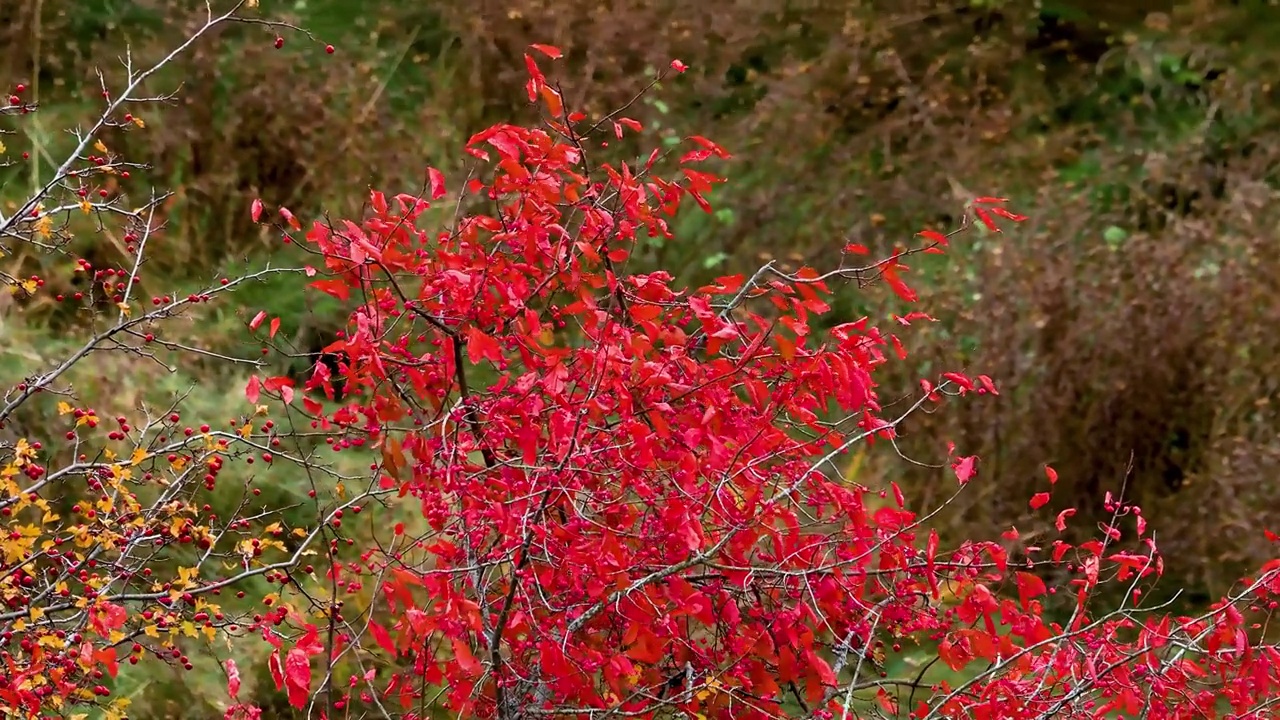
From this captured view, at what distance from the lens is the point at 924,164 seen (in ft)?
24.1

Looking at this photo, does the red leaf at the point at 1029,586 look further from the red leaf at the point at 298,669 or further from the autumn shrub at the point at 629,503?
the red leaf at the point at 298,669

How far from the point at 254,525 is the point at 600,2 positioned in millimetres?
3956

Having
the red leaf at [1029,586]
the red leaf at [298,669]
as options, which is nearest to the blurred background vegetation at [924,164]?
the red leaf at [298,669]

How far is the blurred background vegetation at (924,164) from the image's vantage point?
5.18 m

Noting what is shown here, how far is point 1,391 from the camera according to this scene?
488 centimetres

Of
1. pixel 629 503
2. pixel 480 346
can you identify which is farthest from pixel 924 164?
pixel 480 346

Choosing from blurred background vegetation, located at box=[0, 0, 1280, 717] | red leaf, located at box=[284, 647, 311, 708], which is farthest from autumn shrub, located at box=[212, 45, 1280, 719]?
blurred background vegetation, located at box=[0, 0, 1280, 717]

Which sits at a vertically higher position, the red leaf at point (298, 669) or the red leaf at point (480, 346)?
the red leaf at point (480, 346)

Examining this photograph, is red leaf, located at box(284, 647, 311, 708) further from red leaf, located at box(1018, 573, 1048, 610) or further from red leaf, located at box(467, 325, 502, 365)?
red leaf, located at box(1018, 573, 1048, 610)

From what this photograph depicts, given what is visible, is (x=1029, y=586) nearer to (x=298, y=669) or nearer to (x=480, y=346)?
(x=480, y=346)

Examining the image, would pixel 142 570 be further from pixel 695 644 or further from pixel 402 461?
pixel 695 644

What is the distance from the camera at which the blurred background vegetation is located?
17.0 ft

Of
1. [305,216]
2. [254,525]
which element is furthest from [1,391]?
[305,216]

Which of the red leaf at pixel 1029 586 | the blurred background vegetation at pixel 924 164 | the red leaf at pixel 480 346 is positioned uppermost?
the red leaf at pixel 480 346
